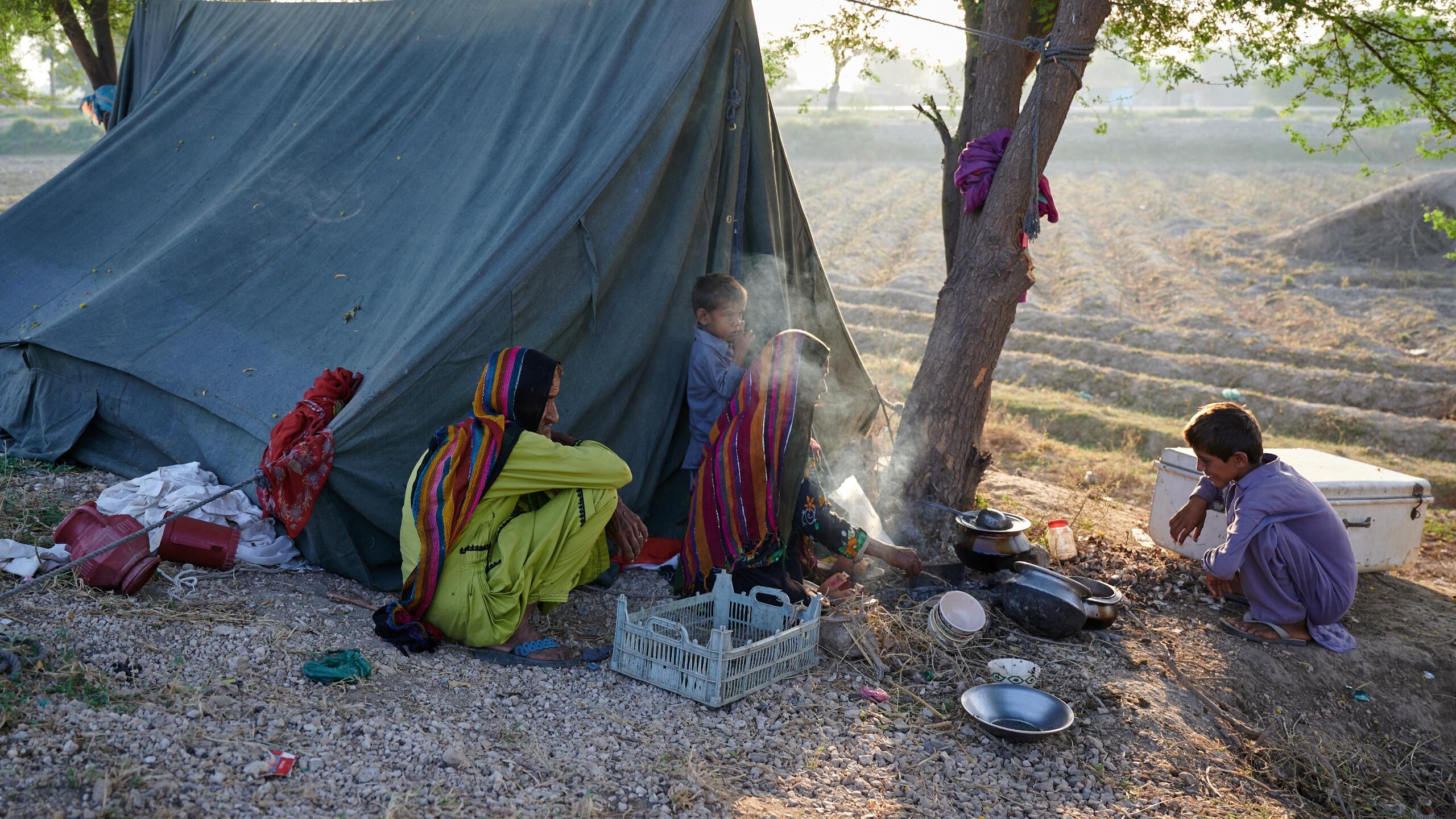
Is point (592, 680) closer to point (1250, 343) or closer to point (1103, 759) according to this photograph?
point (1103, 759)

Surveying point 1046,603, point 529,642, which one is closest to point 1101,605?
point 1046,603

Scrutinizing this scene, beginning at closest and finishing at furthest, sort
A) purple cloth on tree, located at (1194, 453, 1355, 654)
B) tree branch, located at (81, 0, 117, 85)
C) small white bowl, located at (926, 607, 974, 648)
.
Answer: small white bowl, located at (926, 607, 974, 648)
purple cloth on tree, located at (1194, 453, 1355, 654)
tree branch, located at (81, 0, 117, 85)

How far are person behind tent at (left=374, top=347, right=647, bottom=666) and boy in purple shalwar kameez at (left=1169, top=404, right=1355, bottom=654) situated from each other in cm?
244

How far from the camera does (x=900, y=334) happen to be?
11023 mm

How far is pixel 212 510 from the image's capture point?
11.9ft

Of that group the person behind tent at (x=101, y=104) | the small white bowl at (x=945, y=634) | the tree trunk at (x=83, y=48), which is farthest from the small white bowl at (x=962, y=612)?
the tree trunk at (x=83, y=48)

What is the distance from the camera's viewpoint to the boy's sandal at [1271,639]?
4.09 meters

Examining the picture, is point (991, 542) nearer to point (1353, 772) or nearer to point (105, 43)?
point (1353, 772)

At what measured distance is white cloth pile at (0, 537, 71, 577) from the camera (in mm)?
3189

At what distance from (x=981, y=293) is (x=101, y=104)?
6841mm

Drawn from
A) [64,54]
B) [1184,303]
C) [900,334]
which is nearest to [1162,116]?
[1184,303]

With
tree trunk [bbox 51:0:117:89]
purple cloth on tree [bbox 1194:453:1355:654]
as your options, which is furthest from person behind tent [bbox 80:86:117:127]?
purple cloth on tree [bbox 1194:453:1355:654]

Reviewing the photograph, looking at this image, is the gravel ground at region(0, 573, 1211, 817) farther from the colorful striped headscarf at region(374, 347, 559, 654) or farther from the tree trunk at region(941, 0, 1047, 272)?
the tree trunk at region(941, 0, 1047, 272)

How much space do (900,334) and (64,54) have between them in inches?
399
